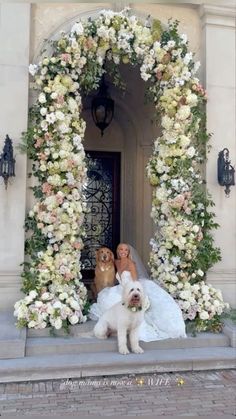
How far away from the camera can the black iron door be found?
7.68 metres

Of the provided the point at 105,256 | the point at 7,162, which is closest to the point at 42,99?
the point at 7,162

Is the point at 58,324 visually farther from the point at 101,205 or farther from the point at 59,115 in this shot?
the point at 101,205

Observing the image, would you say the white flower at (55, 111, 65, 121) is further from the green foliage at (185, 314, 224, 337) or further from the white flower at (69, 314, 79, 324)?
the green foliage at (185, 314, 224, 337)

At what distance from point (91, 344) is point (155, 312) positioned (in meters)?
0.91

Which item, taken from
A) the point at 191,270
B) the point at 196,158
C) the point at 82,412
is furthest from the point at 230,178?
the point at 82,412

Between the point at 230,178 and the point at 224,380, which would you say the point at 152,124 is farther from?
the point at 224,380

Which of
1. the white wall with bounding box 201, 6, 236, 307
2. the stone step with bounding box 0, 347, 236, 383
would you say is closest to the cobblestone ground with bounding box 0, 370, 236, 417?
the stone step with bounding box 0, 347, 236, 383

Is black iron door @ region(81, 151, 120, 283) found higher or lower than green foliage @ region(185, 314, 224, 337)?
higher

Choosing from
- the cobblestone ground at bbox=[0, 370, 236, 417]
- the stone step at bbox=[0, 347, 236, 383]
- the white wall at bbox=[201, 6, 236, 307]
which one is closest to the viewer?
the cobblestone ground at bbox=[0, 370, 236, 417]

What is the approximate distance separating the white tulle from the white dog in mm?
321

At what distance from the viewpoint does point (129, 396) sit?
379cm

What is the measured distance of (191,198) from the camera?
5562 mm

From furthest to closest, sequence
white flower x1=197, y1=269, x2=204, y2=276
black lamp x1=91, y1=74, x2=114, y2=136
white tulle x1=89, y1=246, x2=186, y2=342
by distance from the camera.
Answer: black lamp x1=91, y1=74, x2=114, y2=136, white flower x1=197, y1=269, x2=204, y2=276, white tulle x1=89, y1=246, x2=186, y2=342

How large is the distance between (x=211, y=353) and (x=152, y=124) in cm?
400
